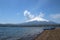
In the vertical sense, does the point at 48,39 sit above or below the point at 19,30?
below

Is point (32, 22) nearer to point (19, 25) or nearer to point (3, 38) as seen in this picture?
point (19, 25)

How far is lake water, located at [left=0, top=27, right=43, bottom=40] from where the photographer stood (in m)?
5.23

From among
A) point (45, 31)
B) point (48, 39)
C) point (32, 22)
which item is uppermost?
point (32, 22)

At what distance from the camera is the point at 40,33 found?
5.75m

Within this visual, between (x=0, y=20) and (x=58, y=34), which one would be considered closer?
(x=0, y=20)

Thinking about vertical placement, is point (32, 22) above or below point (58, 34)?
above

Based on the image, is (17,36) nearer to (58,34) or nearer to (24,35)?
(24,35)

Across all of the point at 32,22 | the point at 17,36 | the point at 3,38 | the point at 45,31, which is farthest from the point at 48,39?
the point at 3,38

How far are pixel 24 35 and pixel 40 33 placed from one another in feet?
2.47

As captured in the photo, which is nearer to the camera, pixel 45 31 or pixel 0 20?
pixel 0 20

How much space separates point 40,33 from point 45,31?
0.25m

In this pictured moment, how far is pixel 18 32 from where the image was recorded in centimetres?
533

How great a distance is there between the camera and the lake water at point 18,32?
5.23 m

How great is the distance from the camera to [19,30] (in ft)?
17.7
